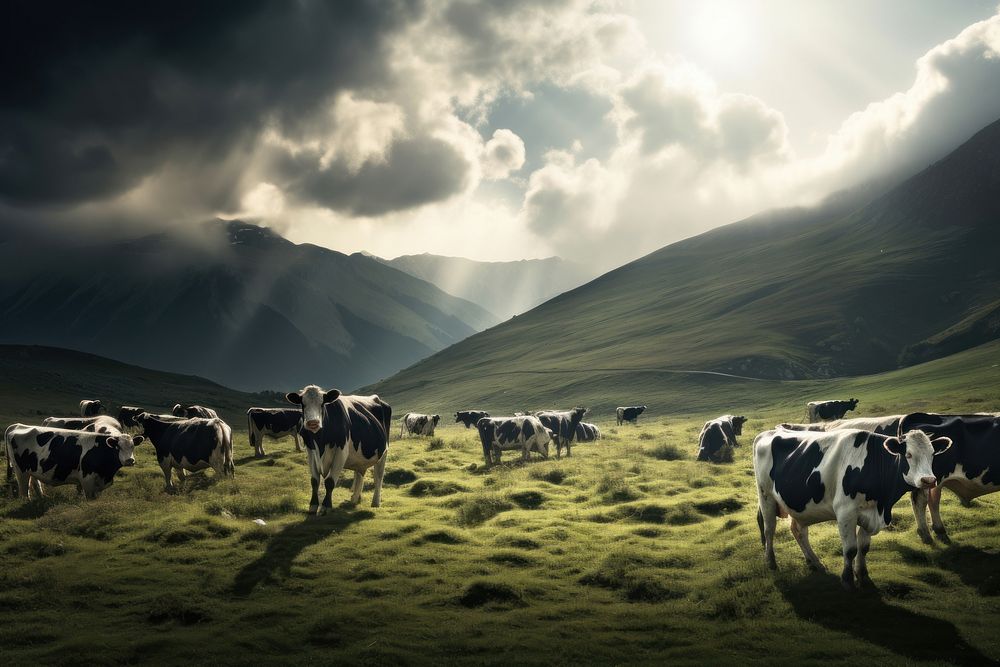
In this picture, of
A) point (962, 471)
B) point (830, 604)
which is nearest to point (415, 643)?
point (830, 604)

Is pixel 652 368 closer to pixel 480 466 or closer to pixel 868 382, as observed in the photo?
pixel 868 382

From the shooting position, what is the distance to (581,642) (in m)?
11.4

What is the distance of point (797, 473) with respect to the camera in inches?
572

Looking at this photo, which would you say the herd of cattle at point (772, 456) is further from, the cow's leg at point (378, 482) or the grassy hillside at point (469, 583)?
the grassy hillside at point (469, 583)

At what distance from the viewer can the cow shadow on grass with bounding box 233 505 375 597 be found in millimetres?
14453

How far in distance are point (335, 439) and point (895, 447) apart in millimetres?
15155

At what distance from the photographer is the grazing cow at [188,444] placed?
25125 millimetres

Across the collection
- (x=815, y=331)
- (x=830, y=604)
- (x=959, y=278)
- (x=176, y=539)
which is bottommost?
(x=830, y=604)

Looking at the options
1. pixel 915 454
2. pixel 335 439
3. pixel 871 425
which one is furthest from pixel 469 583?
pixel 871 425

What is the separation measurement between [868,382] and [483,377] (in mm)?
88865

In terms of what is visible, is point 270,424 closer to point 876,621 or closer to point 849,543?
point 849,543

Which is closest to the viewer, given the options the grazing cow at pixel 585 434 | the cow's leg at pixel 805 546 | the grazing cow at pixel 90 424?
the cow's leg at pixel 805 546

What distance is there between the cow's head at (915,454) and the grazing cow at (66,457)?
2286 cm

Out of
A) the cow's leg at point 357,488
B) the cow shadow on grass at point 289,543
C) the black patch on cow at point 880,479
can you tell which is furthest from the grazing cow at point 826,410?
the cow shadow on grass at point 289,543
